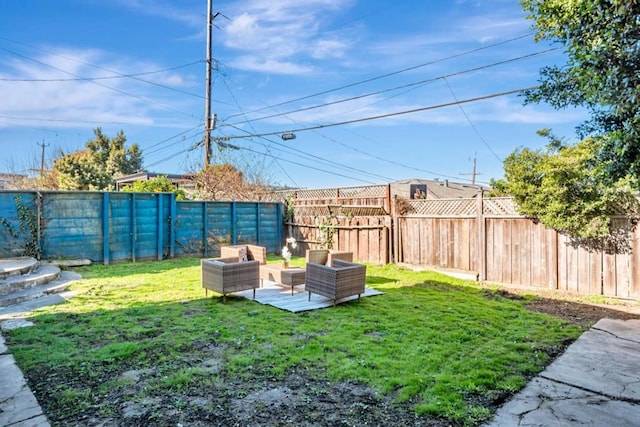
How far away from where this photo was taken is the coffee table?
6285 millimetres

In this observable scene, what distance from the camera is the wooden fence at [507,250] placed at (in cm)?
594

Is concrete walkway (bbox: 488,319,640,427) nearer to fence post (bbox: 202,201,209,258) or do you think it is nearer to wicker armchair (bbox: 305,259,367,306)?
wicker armchair (bbox: 305,259,367,306)

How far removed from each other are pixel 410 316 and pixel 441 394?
2250mm

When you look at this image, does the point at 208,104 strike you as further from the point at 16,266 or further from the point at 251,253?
the point at 16,266

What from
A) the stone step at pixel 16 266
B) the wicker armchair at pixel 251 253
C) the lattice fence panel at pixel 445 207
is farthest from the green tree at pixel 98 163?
the lattice fence panel at pixel 445 207

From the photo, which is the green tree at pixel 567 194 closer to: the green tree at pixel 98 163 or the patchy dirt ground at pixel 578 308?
the patchy dirt ground at pixel 578 308

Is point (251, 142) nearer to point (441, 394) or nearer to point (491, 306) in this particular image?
point (491, 306)

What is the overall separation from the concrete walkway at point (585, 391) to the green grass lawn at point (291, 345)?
0.49ft

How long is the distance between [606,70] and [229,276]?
5071 mm

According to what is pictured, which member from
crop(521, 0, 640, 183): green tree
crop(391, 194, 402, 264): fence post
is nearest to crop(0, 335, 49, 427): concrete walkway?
crop(521, 0, 640, 183): green tree

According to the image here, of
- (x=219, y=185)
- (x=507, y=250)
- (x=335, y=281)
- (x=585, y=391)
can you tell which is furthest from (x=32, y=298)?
(x=219, y=185)

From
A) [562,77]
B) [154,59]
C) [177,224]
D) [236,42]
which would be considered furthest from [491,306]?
[154,59]

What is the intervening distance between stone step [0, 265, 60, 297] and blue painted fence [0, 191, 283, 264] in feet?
5.10

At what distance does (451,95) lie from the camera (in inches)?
343
